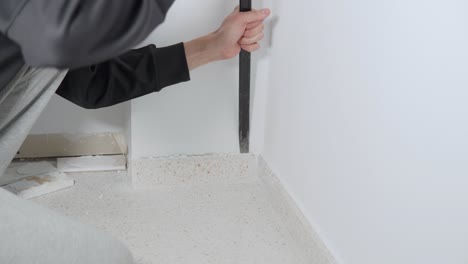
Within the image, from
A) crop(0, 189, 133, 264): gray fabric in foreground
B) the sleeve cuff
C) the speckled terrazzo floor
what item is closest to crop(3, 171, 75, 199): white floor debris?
the speckled terrazzo floor

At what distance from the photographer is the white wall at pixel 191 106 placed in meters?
1.14

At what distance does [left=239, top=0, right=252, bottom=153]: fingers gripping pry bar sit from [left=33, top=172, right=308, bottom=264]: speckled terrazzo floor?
12 centimetres

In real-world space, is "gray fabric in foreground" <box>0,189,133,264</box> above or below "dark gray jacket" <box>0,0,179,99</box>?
below

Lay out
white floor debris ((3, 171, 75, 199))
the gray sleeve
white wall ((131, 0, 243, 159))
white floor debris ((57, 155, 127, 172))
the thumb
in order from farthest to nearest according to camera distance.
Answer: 1. white floor debris ((57, 155, 127, 172))
2. white floor debris ((3, 171, 75, 199))
3. white wall ((131, 0, 243, 159))
4. the thumb
5. the gray sleeve

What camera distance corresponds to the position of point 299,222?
1025 millimetres

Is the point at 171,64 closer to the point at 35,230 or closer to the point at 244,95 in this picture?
the point at 244,95

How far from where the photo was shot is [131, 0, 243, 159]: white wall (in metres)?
1.14

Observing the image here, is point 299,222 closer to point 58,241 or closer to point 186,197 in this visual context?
point 186,197

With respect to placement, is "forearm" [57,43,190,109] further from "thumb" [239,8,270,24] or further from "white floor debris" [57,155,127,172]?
"white floor debris" [57,155,127,172]

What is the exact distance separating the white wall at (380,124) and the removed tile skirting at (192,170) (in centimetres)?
25

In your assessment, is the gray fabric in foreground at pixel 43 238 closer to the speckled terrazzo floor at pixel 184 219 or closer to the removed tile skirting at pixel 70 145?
the speckled terrazzo floor at pixel 184 219

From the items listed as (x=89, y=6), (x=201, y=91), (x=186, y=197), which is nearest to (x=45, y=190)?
(x=186, y=197)

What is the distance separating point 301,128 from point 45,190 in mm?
659

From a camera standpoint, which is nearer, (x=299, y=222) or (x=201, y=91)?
(x=299, y=222)
